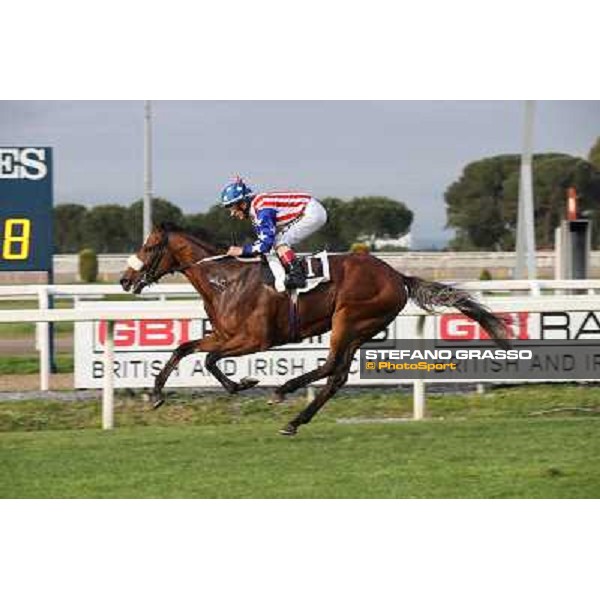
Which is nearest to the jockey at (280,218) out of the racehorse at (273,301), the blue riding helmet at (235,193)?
the blue riding helmet at (235,193)

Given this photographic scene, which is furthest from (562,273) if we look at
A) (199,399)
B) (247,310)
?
(247,310)

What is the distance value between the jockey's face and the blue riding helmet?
0.08ft

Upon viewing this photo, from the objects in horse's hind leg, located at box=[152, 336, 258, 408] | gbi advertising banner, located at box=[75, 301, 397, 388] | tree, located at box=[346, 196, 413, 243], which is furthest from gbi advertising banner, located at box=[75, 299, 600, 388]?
horse's hind leg, located at box=[152, 336, 258, 408]

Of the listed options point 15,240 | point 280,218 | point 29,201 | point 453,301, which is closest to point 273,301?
point 280,218

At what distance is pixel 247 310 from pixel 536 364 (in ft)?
7.92

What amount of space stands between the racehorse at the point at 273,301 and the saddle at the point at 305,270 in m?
0.04

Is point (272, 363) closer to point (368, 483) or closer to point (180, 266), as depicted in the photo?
point (180, 266)

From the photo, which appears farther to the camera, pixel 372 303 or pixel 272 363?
pixel 272 363

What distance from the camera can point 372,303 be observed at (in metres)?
7.06

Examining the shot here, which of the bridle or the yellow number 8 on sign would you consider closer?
the bridle

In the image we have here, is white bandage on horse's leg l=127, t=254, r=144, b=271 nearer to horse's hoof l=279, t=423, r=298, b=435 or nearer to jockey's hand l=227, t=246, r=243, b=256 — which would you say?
jockey's hand l=227, t=246, r=243, b=256

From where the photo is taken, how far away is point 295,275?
689cm

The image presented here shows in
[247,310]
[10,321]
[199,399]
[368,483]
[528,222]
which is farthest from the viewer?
[528,222]

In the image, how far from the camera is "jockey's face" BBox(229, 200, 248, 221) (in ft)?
22.0
